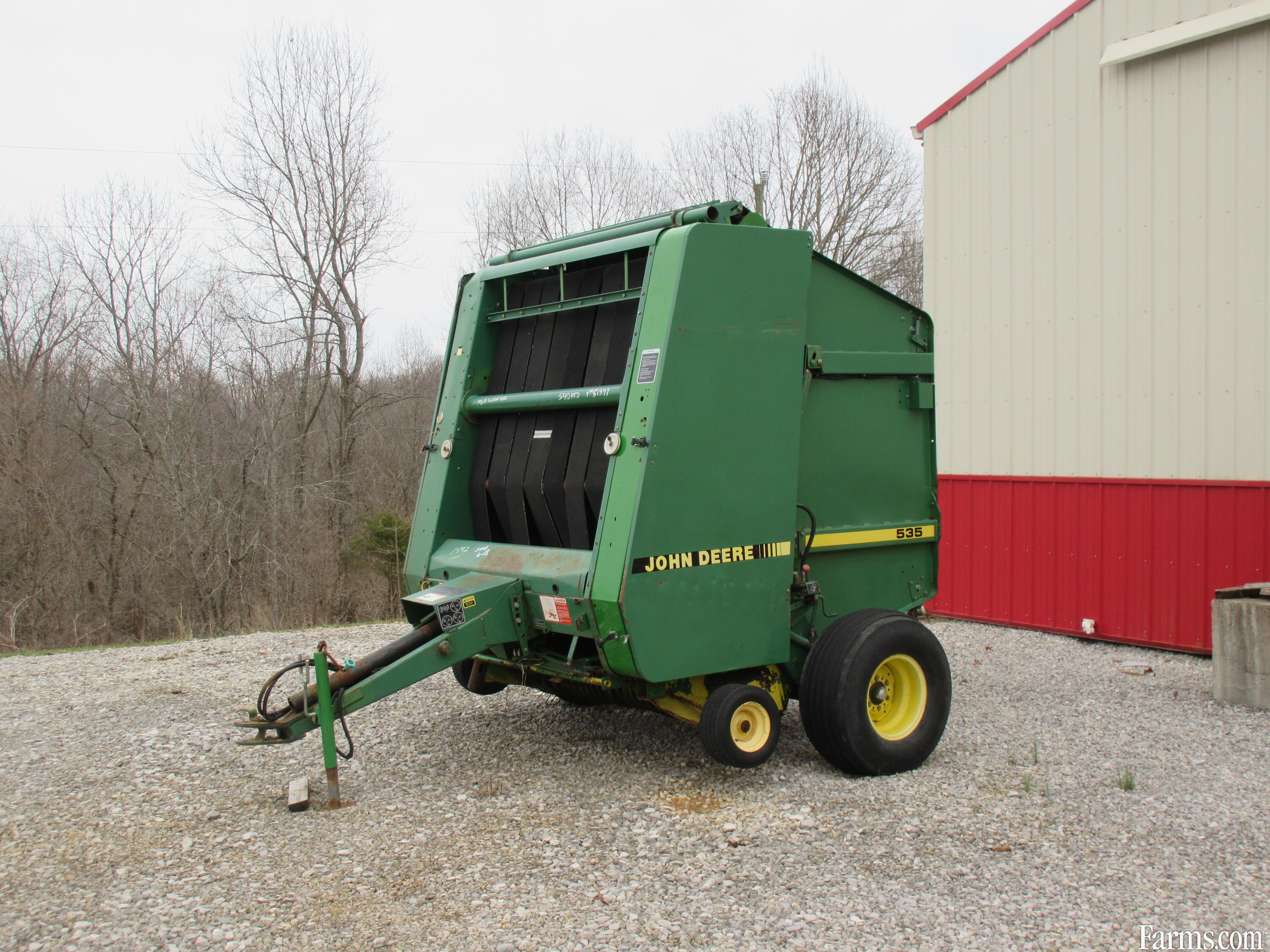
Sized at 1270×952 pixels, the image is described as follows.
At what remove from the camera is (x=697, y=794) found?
4.76m

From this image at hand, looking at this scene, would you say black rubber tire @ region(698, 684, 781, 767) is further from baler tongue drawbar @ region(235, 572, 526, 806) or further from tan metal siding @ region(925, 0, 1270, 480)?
tan metal siding @ region(925, 0, 1270, 480)

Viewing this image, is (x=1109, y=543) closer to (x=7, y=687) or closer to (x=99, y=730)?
(x=99, y=730)

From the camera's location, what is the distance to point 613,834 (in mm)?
4254

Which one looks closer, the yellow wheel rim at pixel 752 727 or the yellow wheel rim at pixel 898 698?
the yellow wheel rim at pixel 752 727

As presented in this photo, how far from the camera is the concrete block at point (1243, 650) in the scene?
6.33m

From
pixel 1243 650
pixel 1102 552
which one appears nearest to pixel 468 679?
pixel 1243 650

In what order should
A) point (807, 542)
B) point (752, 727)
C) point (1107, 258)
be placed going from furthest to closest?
point (1107, 258), point (807, 542), point (752, 727)

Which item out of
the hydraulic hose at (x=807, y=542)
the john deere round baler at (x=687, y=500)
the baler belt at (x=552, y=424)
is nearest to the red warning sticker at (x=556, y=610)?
the john deere round baler at (x=687, y=500)

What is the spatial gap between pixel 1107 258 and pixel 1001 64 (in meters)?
2.24

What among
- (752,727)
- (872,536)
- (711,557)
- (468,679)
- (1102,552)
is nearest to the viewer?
(711,557)

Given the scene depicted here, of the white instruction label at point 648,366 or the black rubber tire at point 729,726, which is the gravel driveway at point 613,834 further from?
the white instruction label at point 648,366

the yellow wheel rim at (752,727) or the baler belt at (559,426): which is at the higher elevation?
the baler belt at (559,426)

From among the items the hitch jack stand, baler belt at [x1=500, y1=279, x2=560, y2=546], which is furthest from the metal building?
the hitch jack stand

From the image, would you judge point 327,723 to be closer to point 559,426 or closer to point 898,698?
point 559,426
